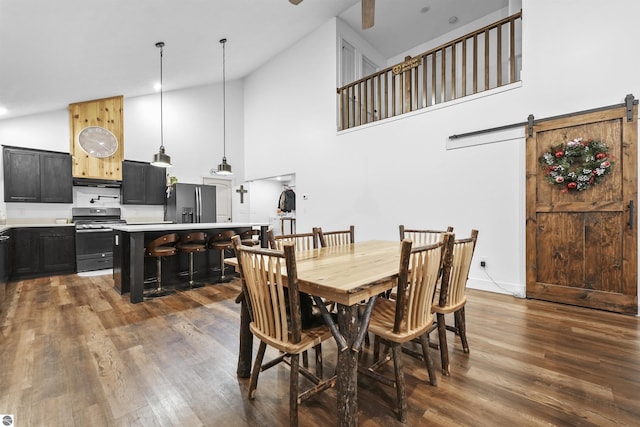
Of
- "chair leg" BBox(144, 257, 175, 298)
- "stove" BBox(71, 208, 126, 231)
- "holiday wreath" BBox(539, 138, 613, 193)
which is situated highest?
"holiday wreath" BBox(539, 138, 613, 193)

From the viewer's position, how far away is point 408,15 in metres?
5.47

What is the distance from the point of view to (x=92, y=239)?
197 inches

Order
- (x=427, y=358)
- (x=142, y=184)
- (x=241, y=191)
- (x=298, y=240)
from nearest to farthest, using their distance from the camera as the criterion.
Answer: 1. (x=427, y=358)
2. (x=298, y=240)
3. (x=142, y=184)
4. (x=241, y=191)

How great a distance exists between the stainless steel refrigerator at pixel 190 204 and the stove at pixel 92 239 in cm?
108

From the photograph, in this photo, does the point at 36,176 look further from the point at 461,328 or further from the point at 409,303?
the point at 461,328

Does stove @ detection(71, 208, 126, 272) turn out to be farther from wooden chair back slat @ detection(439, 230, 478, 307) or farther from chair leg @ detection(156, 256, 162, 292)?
wooden chair back slat @ detection(439, 230, 478, 307)

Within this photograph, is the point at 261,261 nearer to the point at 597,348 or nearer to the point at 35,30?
the point at 597,348

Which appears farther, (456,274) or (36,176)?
(36,176)

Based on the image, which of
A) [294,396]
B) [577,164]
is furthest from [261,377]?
[577,164]

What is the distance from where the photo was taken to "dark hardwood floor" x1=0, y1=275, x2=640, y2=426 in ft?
4.88

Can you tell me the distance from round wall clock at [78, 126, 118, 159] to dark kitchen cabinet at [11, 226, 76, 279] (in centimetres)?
149

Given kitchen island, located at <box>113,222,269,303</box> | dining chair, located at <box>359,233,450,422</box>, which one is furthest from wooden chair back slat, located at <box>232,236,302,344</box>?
kitchen island, located at <box>113,222,269,303</box>

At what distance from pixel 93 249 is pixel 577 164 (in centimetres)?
707

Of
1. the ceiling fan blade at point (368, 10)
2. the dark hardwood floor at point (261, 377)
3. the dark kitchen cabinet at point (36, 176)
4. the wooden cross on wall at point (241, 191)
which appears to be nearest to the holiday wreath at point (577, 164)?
the dark hardwood floor at point (261, 377)
